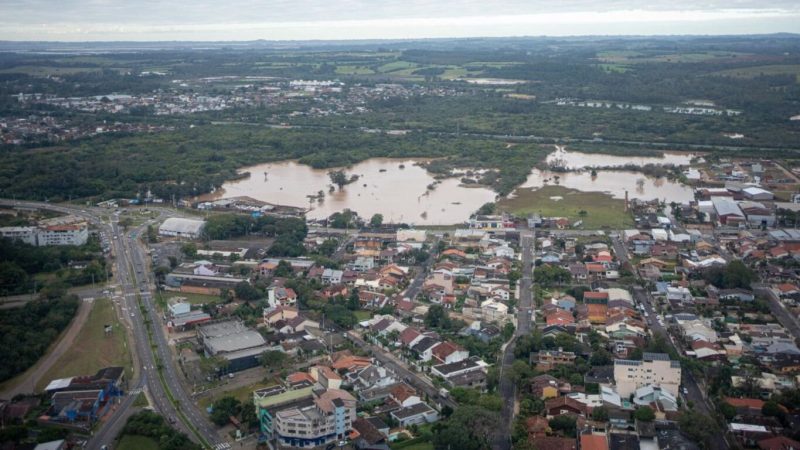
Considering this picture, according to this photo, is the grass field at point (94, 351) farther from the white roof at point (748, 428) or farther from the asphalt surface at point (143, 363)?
the white roof at point (748, 428)

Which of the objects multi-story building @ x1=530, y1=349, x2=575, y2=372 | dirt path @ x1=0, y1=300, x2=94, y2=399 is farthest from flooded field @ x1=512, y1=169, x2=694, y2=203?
dirt path @ x1=0, y1=300, x2=94, y2=399

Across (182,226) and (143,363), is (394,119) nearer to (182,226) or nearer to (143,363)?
(182,226)

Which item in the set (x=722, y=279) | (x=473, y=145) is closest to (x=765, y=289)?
(x=722, y=279)

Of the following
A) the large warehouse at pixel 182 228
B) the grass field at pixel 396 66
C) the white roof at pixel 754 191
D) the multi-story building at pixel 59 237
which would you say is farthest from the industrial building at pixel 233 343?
the grass field at pixel 396 66

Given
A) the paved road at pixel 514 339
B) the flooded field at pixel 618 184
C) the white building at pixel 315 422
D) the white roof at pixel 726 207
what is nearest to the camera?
the white building at pixel 315 422

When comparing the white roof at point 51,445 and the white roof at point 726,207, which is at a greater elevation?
the white roof at point 51,445

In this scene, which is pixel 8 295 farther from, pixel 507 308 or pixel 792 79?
pixel 792 79

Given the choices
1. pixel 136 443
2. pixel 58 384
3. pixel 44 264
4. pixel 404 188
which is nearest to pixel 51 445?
pixel 136 443
